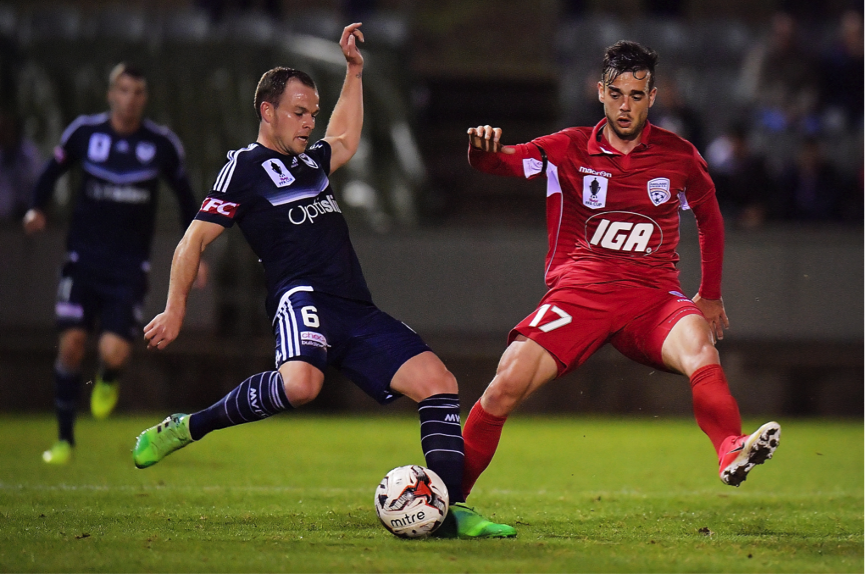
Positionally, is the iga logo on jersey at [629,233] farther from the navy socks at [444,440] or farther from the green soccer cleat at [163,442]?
the green soccer cleat at [163,442]

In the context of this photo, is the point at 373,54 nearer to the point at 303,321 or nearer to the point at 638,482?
the point at 638,482

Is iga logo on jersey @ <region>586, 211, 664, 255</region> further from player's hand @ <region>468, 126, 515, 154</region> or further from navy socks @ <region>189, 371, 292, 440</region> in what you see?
navy socks @ <region>189, 371, 292, 440</region>

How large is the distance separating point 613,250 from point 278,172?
1.66 metres

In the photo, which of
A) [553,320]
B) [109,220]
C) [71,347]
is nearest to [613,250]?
[553,320]

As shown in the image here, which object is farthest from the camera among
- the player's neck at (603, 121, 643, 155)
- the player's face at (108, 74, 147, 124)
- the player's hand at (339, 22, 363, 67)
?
the player's face at (108, 74, 147, 124)

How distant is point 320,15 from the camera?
16266mm

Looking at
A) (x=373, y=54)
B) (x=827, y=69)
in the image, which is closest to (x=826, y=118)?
(x=827, y=69)

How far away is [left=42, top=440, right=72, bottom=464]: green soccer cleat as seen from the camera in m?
7.95

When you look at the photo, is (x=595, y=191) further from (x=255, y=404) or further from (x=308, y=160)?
(x=255, y=404)

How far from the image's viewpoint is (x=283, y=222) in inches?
215

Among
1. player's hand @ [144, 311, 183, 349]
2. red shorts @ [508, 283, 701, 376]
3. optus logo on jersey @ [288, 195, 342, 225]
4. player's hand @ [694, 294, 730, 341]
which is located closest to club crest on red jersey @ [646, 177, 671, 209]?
red shorts @ [508, 283, 701, 376]

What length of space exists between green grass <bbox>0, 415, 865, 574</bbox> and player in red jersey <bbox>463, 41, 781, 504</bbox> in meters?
0.65

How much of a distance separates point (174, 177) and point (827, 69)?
9.16 metres

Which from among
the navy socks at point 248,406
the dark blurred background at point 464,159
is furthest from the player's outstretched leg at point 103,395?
the navy socks at point 248,406
